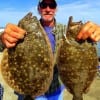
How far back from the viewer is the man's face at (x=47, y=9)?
7199 millimetres

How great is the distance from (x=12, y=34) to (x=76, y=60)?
0.90 metres

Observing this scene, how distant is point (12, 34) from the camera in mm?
5992

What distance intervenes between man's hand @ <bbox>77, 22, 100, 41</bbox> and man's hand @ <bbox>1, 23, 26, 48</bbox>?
0.75m

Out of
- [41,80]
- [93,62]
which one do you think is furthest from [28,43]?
[93,62]

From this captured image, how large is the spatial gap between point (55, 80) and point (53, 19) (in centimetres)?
99

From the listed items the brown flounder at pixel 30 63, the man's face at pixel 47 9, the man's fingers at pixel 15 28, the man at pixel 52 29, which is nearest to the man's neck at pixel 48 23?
the man at pixel 52 29

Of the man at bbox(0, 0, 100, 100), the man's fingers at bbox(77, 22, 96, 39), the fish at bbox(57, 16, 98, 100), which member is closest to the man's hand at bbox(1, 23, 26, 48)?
the man at bbox(0, 0, 100, 100)

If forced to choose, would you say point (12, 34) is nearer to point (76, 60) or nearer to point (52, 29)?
point (76, 60)

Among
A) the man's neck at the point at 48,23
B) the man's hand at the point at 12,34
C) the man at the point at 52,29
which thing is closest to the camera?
the man's hand at the point at 12,34

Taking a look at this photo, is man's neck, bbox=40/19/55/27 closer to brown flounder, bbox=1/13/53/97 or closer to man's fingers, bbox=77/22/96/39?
brown flounder, bbox=1/13/53/97

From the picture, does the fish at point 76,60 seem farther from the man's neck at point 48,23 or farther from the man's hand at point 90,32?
the man's neck at point 48,23

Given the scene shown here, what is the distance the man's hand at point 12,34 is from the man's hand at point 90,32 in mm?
753

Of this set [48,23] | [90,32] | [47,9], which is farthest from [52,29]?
[90,32]

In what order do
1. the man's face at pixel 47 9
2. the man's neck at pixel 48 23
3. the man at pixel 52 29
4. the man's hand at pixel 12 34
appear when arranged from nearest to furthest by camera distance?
the man's hand at pixel 12 34, the man at pixel 52 29, the man's face at pixel 47 9, the man's neck at pixel 48 23
